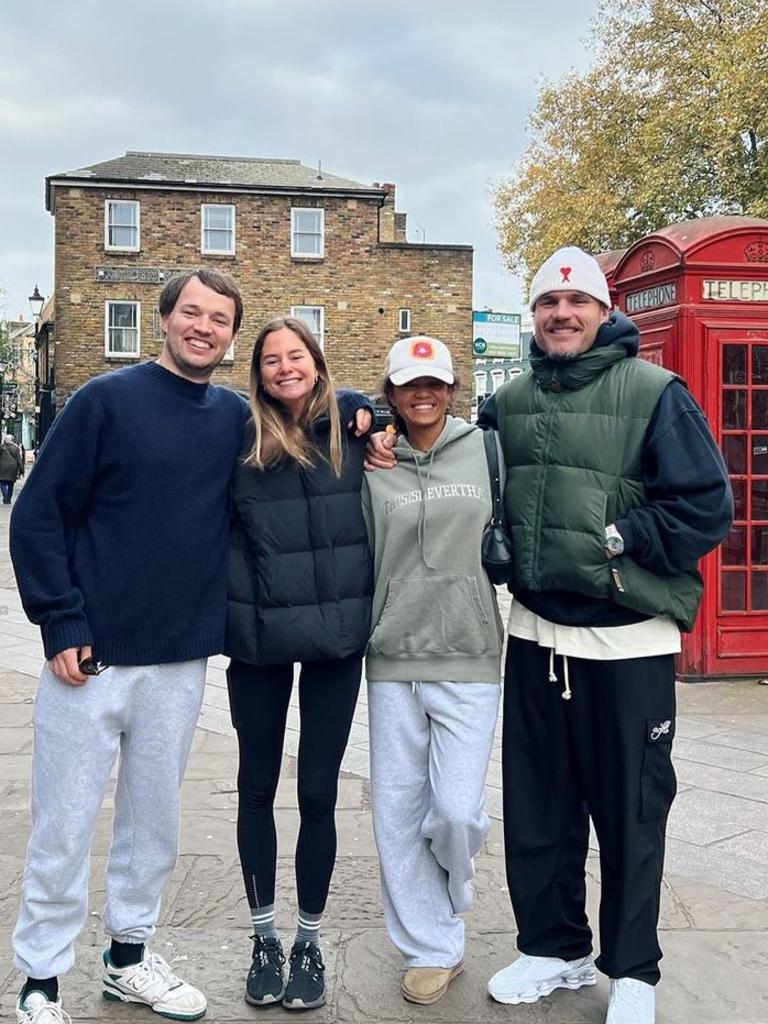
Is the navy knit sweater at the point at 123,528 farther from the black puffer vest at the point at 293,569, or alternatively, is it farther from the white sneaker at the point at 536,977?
the white sneaker at the point at 536,977

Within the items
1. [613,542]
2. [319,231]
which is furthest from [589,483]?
[319,231]

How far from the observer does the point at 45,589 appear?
9.41 feet

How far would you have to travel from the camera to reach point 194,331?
3.07 meters

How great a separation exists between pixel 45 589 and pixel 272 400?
857mm

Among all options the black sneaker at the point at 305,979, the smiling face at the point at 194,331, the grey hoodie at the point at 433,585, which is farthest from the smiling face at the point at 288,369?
the black sneaker at the point at 305,979

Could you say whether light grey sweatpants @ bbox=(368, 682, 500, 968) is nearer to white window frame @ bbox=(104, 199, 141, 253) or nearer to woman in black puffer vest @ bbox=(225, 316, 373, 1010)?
woman in black puffer vest @ bbox=(225, 316, 373, 1010)

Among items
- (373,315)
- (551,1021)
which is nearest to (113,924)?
(551,1021)

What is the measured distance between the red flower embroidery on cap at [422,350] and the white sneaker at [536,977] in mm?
1813

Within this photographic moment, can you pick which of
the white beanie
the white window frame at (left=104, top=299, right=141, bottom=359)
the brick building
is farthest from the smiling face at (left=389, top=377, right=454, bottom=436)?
the white window frame at (left=104, top=299, right=141, bottom=359)

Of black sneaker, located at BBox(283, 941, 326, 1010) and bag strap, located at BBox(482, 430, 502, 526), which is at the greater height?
bag strap, located at BBox(482, 430, 502, 526)

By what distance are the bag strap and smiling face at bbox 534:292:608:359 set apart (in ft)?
1.07

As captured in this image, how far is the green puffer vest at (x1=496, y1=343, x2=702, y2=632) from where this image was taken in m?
2.96

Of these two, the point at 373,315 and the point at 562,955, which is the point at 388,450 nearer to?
the point at 562,955

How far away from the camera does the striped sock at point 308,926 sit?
10.4 feet
